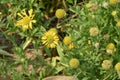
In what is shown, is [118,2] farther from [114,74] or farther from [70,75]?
[70,75]

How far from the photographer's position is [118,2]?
230cm

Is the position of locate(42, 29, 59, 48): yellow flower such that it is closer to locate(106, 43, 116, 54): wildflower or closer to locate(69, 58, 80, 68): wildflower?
locate(69, 58, 80, 68): wildflower

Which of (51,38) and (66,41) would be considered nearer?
(66,41)

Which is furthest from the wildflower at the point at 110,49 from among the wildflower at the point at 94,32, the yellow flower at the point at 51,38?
the yellow flower at the point at 51,38

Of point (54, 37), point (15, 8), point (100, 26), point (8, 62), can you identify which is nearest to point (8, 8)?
point (15, 8)

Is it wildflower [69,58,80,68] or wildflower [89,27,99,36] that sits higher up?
wildflower [89,27,99,36]

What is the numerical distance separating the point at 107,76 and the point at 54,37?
0.45 m

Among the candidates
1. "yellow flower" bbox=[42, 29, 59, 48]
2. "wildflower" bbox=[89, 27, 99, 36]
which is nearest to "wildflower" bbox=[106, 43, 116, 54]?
"wildflower" bbox=[89, 27, 99, 36]

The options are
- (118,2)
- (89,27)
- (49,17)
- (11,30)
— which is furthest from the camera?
(49,17)

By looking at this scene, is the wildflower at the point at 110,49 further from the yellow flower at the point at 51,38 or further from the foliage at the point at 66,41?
the yellow flower at the point at 51,38

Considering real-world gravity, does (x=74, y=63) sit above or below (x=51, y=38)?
below

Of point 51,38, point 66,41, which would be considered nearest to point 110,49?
point 66,41

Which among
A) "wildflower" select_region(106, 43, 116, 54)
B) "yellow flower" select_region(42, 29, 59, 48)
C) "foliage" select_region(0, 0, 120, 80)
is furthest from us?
"yellow flower" select_region(42, 29, 59, 48)

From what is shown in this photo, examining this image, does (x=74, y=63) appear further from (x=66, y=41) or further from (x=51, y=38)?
(x=51, y=38)
